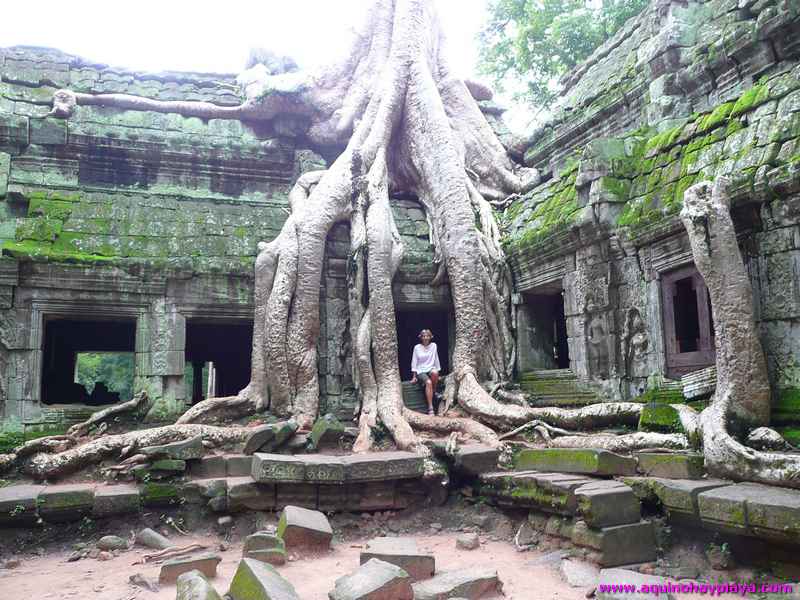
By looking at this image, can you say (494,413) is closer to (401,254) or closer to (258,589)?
(401,254)

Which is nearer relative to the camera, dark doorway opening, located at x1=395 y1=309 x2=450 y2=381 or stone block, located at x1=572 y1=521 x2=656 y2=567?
stone block, located at x1=572 y1=521 x2=656 y2=567

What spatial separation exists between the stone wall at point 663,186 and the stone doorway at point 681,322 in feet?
0.23

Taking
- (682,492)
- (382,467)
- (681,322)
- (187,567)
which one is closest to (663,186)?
(681,322)

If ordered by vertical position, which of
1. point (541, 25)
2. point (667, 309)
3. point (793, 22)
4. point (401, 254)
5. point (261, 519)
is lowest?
point (261, 519)

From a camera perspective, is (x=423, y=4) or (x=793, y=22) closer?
(x=793, y=22)

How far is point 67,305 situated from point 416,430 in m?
3.67

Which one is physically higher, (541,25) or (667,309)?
(541,25)

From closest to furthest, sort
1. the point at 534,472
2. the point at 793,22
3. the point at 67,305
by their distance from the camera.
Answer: the point at 534,472, the point at 793,22, the point at 67,305

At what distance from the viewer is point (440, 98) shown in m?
9.05

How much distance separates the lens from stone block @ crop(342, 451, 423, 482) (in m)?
5.02

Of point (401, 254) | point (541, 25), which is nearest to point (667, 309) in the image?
point (401, 254)

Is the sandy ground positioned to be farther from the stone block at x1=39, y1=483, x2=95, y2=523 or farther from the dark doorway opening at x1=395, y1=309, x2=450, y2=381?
the dark doorway opening at x1=395, y1=309, x2=450, y2=381

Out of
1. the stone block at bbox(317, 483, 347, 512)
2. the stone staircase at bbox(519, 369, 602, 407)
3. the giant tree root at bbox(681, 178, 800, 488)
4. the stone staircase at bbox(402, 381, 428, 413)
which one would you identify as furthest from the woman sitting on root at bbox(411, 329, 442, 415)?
the giant tree root at bbox(681, 178, 800, 488)

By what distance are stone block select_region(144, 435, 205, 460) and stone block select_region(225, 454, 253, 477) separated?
23 cm
